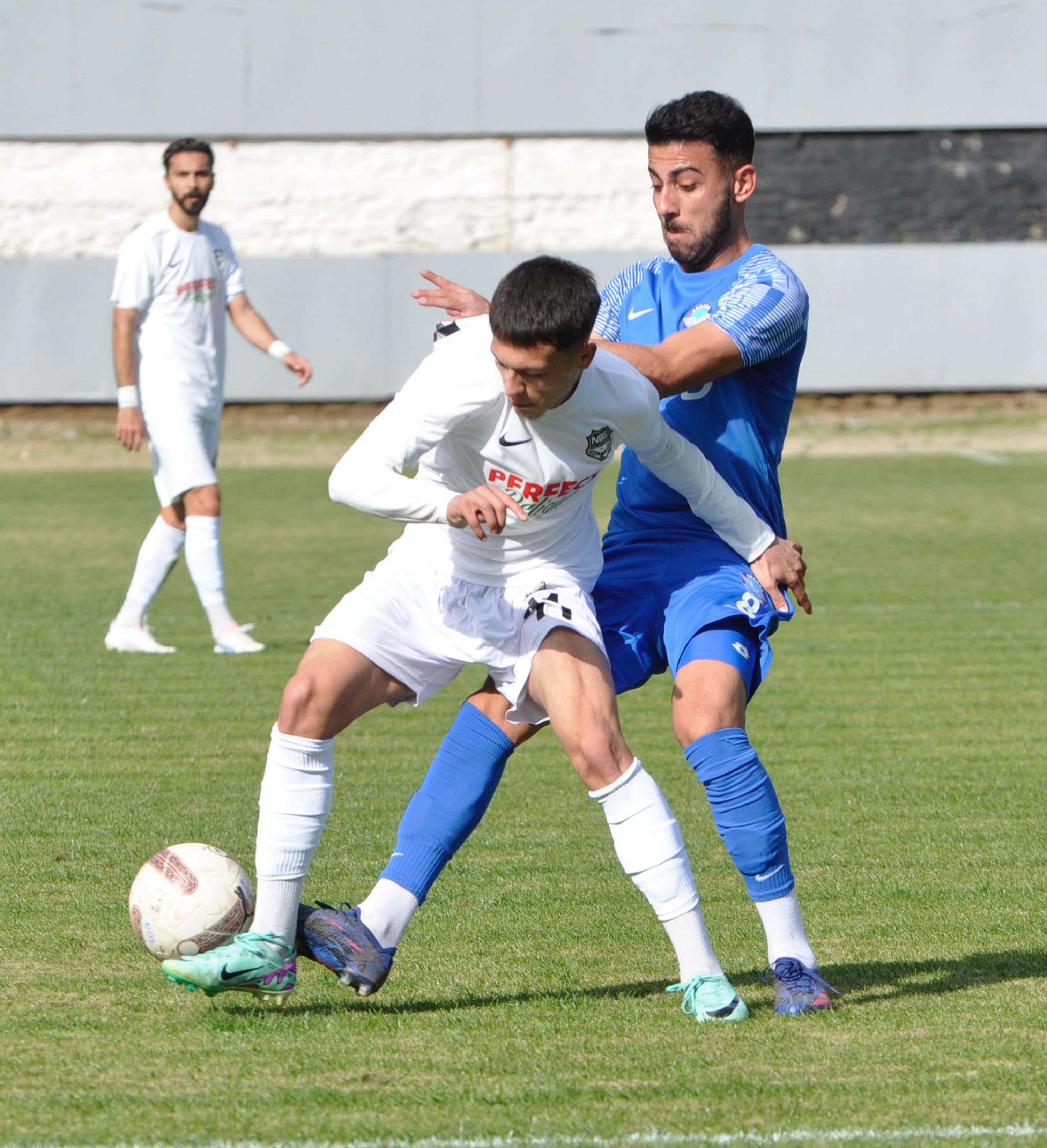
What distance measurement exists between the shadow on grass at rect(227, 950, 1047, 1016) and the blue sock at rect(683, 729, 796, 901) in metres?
0.31

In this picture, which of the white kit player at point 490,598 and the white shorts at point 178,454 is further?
the white shorts at point 178,454

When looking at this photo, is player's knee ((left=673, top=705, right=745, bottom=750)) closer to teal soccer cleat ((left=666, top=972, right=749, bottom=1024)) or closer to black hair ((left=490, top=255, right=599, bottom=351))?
teal soccer cleat ((left=666, top=972, right=749, bottom=1024))

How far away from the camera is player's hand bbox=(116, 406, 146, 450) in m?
8.62

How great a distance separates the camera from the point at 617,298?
4.54 m

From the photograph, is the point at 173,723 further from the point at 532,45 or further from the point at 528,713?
the point at 532,45

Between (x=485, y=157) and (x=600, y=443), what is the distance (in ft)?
59.1

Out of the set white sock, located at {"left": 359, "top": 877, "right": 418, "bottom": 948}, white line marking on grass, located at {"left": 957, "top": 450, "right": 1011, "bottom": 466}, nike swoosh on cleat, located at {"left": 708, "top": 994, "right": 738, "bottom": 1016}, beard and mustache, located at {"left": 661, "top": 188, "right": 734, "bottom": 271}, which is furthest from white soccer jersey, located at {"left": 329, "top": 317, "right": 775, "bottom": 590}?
white line marking on grass, located at {"left": 957, "top": 450, "right": 1011, "bottom": 466}

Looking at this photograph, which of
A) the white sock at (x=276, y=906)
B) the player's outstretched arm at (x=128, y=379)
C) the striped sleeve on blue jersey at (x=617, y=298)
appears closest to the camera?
the white sock at (x=276, y=906)

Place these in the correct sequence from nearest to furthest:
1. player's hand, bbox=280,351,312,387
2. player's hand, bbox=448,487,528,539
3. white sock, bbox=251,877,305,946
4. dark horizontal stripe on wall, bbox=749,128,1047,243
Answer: player's hand, bbox=448,487,528,539
white sock, bbox=251,877,305,946
player's hand, bbox=280,351,312,387
dark horizontal stripe on wall, bbox=749,128,1047,243

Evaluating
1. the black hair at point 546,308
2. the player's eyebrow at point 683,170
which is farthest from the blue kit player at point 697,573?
the black hair at point 546,308

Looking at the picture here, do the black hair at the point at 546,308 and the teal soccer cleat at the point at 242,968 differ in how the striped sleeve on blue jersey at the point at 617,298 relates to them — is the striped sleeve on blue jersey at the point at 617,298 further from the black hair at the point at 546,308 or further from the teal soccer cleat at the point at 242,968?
the teal soccer cleat at the point at 242,968

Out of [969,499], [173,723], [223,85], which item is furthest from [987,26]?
[173,723]

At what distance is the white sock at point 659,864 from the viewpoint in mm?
3801

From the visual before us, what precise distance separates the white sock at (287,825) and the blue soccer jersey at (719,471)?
824 mm
